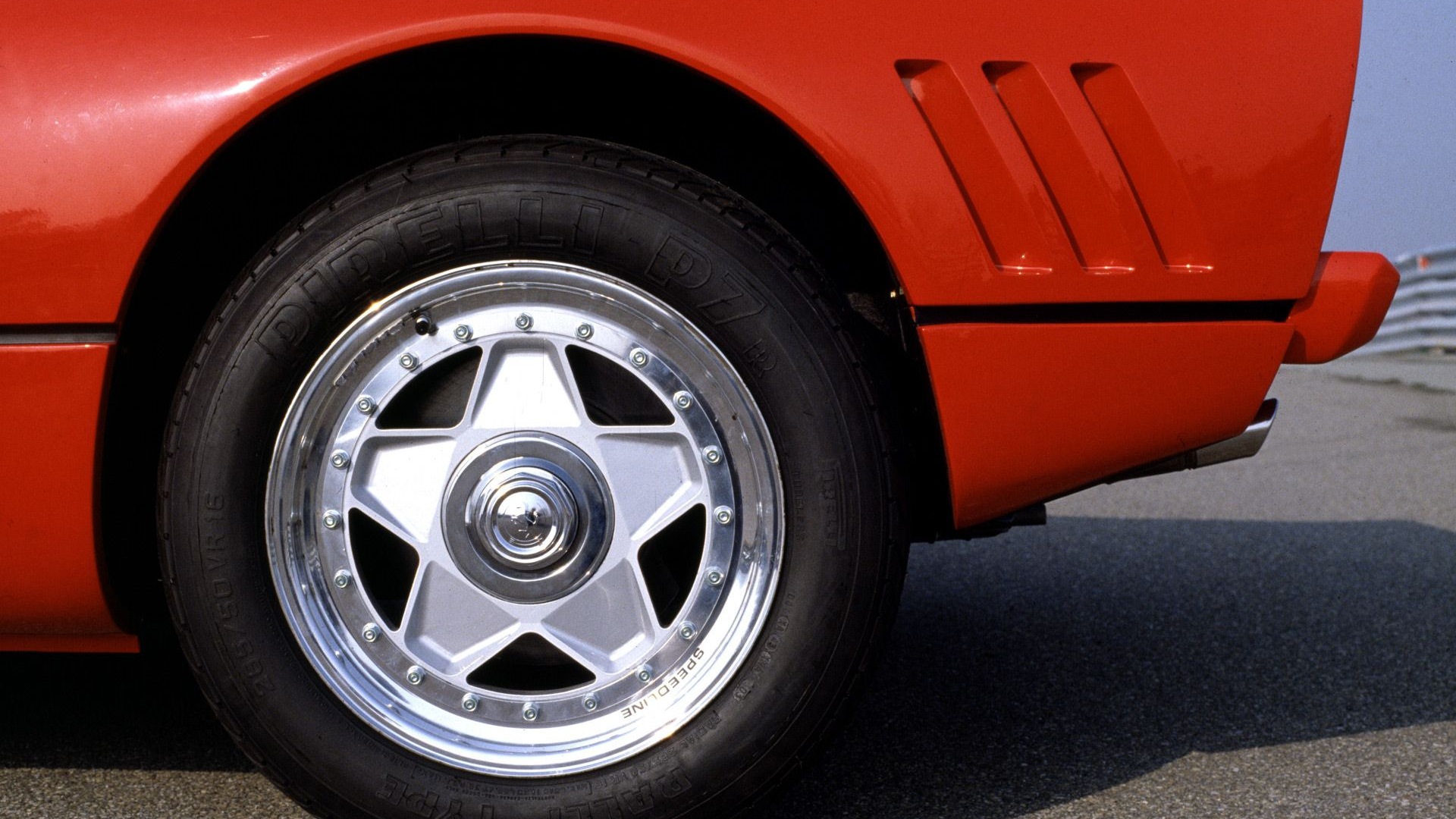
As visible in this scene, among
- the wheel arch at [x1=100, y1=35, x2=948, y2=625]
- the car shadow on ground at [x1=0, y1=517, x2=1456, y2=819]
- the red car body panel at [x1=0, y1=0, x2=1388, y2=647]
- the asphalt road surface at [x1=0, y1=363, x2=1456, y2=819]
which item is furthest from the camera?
the car shadow on ground at [x1=0, y1=517, x2=1456, y2=819]

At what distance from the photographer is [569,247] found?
152cm

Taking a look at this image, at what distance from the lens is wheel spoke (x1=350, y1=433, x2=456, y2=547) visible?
159 cm

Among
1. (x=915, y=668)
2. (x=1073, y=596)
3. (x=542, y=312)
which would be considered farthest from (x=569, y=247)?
(x=1073, y=596)

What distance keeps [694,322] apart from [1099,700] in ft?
3.81

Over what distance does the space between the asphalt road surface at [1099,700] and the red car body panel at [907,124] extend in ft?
2.17

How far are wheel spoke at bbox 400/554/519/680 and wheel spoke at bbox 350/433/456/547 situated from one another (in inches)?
2.5

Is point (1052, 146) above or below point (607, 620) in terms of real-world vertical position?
above

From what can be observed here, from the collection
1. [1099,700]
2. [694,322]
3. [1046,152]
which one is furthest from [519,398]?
[1099,700]

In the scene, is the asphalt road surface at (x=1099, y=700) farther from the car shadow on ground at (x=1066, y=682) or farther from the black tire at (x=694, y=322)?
the black tire at (x=694, y=322)

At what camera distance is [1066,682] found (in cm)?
231

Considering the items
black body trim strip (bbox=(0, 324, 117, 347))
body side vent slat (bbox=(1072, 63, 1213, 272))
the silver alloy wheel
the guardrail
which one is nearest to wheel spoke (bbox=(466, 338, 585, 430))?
the silver alloy wheel

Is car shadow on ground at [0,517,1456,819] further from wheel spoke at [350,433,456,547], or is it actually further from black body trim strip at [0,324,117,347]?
black body trim strip at [0,324,117,347]

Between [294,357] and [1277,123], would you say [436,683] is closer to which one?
[294,357]

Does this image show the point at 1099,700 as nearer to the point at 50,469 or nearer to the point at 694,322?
the point at 694,322
